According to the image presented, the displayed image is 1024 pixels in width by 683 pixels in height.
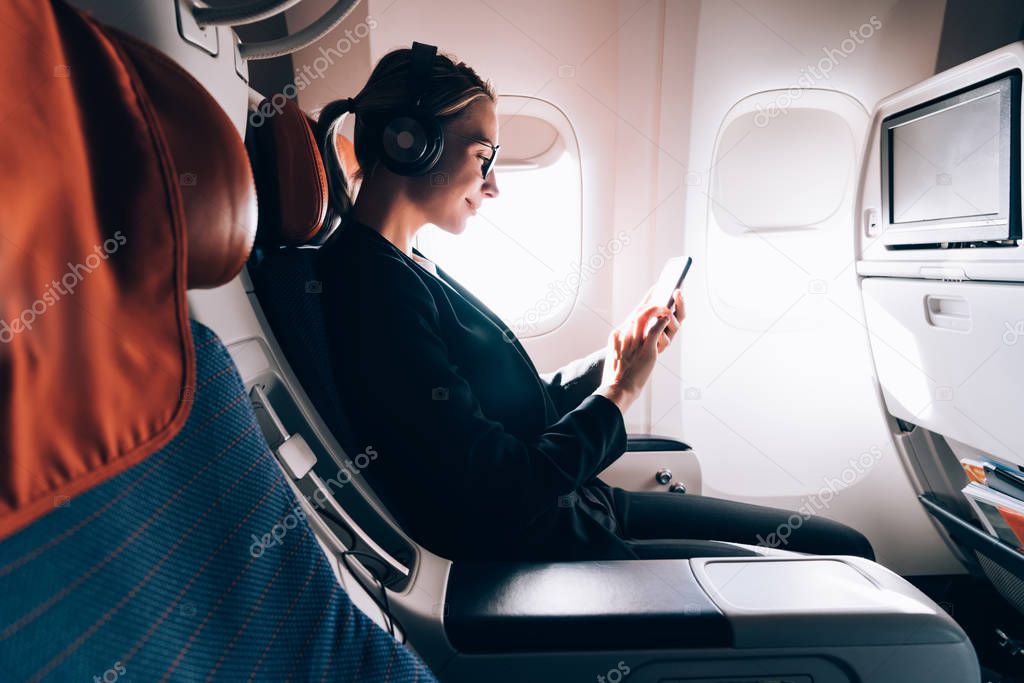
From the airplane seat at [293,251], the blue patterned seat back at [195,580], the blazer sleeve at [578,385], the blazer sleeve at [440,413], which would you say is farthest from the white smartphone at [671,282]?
the blue patterned seat back at [195,580]

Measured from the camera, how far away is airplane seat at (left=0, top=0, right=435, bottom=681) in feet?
1.11

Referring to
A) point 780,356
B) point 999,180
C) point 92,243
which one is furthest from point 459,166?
point 780,356

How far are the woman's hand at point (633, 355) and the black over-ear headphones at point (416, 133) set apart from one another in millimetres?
525

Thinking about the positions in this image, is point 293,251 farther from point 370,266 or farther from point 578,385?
point 578,385

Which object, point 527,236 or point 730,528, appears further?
point 527,236

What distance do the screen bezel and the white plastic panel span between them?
0.40 feet

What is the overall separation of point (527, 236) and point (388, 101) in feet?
3.44

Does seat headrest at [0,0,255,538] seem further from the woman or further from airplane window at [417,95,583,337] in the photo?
airplane window at [417,95,583,337]

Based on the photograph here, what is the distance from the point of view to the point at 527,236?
6.95ft

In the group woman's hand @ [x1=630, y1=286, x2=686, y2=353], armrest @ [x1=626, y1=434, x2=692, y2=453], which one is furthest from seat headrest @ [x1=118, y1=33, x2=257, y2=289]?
armrest @ [x1=626, y1=434, x2=692, y2=453]

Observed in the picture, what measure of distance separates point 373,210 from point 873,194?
156 cm

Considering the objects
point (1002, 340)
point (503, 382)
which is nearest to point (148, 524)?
point (503, 382)

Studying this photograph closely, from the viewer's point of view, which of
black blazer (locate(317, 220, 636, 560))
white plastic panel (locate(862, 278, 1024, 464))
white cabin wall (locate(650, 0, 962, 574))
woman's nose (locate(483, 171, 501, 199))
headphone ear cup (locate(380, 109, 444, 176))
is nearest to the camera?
black blazer (locate(317, 220, 636, 560))

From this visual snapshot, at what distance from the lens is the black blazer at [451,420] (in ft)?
3.05
